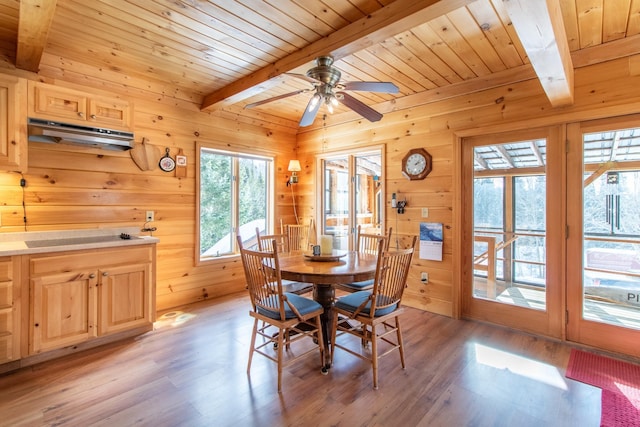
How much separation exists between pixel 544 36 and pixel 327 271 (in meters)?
1.97

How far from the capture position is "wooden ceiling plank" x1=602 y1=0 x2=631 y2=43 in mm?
2070

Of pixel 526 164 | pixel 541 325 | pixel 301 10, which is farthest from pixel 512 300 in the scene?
pixel 301 10

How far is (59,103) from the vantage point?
2.65 meters

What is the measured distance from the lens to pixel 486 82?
10.6 ft

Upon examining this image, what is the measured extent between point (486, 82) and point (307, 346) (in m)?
3.21

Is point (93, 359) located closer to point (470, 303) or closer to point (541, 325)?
point (470, 303)

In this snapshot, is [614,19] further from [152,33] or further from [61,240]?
[61,240]

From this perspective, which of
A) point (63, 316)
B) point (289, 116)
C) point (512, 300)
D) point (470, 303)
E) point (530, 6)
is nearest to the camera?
point (530, 6)

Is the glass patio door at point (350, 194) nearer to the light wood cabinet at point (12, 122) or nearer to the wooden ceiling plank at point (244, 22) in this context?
the wooden ceiling plank at point (244, 22)

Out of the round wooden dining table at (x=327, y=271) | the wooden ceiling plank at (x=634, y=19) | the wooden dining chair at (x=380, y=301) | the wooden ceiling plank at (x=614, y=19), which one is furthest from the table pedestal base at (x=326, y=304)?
the wooden ceiling plank at (x=634, y=19)

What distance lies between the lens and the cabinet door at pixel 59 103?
2.56 meters

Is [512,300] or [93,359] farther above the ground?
[512,300]

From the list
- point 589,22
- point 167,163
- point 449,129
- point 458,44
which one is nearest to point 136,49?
point 167,163

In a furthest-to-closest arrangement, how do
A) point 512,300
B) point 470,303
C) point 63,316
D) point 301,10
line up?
point 470,303, point 512,300, point 63,316, point 301,10
